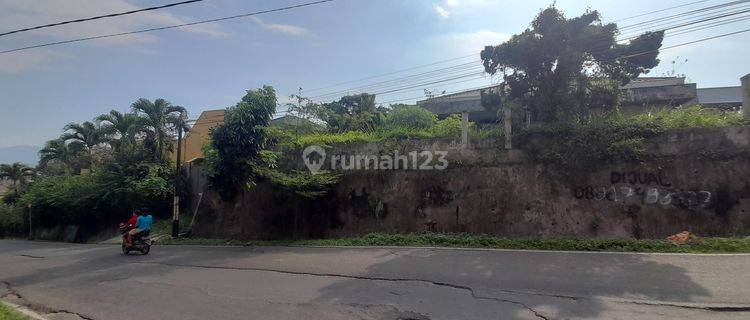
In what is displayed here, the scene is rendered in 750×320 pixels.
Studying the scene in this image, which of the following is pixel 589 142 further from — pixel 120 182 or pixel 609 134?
pixel 120 182

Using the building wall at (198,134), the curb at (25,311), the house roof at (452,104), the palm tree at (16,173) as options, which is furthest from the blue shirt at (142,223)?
the palm tree at (16,173)

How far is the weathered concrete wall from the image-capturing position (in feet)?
39.2

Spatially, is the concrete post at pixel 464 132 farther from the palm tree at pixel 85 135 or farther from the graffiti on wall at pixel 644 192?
the palm tree at pixel 85 135

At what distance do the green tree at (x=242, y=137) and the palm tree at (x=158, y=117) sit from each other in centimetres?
945

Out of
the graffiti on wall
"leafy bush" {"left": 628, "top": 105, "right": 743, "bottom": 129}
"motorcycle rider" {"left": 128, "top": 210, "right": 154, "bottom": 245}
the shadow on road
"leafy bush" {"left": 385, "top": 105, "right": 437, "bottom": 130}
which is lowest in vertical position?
the shadow on road

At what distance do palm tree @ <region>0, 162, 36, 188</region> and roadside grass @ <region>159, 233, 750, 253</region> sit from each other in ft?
119

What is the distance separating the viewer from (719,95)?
28.0 m

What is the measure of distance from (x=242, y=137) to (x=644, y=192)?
12.5 m

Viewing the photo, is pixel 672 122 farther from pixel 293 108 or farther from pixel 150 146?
pixel 150 146

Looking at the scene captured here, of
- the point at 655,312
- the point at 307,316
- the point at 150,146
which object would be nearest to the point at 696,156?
the point at 655,312

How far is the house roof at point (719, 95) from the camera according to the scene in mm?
27406

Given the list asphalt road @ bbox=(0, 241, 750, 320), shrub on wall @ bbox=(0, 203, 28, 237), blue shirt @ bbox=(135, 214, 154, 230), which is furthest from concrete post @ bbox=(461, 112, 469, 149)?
shrub on wall @ bbox=(0, 203, 28, 237)

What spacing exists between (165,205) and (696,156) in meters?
22.4

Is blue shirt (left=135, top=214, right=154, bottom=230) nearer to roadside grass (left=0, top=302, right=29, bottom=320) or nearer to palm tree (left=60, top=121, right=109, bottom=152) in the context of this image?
roadside grass (left=0, top=302, right=29, bottom=320)
